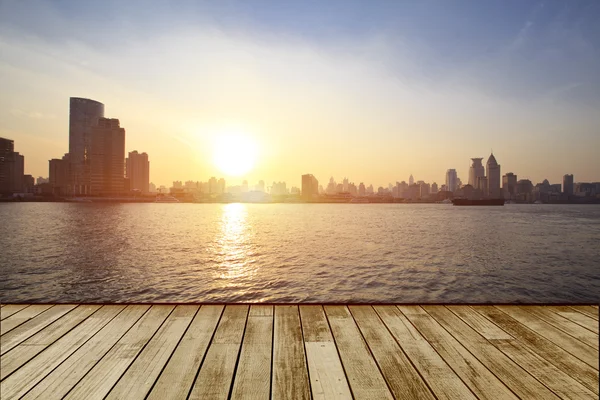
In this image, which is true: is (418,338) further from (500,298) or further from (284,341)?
(500,298)

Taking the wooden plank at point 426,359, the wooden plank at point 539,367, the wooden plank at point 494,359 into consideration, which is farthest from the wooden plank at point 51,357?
the wooden plank at point 539,367

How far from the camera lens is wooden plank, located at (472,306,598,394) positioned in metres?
3.10

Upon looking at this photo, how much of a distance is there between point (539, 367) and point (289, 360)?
2.42 m

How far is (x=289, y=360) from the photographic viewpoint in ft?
10.9

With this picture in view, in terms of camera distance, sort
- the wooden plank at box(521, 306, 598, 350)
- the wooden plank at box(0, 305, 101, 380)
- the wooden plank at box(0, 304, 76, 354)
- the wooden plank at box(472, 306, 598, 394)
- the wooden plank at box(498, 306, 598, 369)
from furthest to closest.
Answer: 1. the wooden plank at box(521, 306, 598, 350)
2. the wooden plank at box(0, 304, 76, 354)
3. the wooden plank at box(498, 306, 598, 369)
4. the wooden plank at box(0, 305, 101, 380)
5. the wooden plank at box(472, 306, 598, 394)

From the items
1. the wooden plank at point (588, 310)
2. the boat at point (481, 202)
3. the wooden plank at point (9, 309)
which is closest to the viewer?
the wooden plank at point (9, 309)

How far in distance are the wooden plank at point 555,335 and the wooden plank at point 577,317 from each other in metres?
0.45

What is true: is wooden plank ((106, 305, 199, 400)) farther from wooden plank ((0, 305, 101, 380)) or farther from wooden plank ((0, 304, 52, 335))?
wooden plank ((0, 304, 52, 335))

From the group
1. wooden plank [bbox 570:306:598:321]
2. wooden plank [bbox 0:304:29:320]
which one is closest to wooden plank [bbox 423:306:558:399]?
wooden plank [bbox 570:306:598:321]

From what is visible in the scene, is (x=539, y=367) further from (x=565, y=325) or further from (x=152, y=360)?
(x=152, y=360)

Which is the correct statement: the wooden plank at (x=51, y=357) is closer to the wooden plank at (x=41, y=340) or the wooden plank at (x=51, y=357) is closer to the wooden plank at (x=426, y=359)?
the wooden plank at (x=41, y=340)

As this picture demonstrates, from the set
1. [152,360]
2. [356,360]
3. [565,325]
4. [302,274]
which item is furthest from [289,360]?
[302,274]

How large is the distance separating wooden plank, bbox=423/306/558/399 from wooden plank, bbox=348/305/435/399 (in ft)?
2.52

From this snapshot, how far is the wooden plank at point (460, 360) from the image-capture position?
285cm
